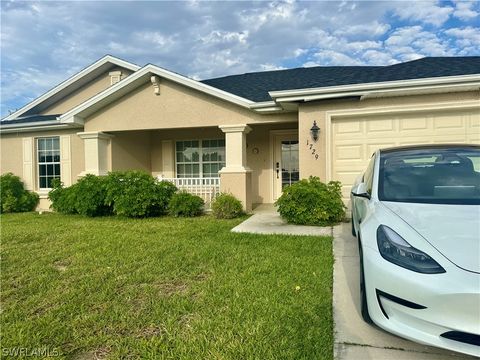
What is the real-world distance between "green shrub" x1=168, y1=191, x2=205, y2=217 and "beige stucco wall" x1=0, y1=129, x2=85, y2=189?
15.2ft

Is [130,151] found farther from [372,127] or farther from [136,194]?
[372,127]

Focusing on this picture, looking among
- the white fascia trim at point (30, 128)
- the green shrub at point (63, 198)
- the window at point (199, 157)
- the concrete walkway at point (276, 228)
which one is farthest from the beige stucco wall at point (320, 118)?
the white fascia trim at point (30, 128)

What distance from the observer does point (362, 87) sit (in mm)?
7090

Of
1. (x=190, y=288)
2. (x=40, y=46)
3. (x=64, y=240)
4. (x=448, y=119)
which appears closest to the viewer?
(x=190, y=288)

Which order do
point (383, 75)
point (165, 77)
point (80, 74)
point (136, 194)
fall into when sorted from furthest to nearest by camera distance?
point (80, 74)
point (165, 77)
point (136, 194)
point (383, 75)

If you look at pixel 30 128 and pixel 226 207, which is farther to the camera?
pixel 30 128

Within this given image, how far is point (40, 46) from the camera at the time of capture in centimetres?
924

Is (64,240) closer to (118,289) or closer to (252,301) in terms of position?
(118,289)

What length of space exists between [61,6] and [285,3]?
6.30 metres

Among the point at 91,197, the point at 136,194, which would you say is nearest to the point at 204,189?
the point at 136,194

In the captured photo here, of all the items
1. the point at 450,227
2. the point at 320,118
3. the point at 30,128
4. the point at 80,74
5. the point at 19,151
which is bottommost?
the point at 450,227

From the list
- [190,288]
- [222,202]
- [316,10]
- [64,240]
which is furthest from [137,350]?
[316,10]

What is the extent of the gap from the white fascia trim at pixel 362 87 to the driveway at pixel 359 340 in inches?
196

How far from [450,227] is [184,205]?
23.1ft
